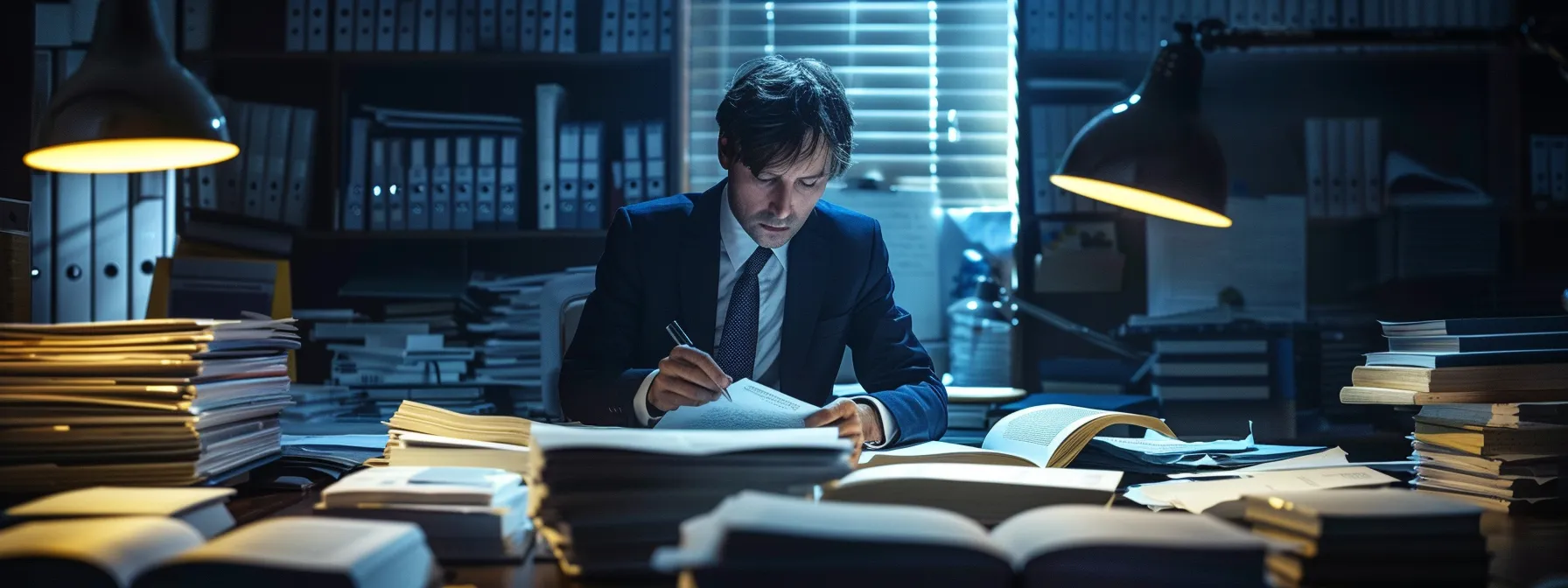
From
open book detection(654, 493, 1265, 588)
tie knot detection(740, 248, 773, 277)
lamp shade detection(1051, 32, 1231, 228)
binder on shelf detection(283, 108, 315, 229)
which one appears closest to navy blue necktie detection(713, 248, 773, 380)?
tie knot detection(740, 248, 773, 277)

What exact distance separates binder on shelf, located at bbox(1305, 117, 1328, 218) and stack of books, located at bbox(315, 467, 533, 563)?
270 centimetres

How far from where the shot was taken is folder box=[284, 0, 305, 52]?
3.12 metres

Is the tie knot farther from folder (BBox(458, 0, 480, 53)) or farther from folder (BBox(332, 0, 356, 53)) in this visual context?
folder (BBox(332, 0, 356, 53))

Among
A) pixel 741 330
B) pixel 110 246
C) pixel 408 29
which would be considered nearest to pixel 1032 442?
pixel 741 330

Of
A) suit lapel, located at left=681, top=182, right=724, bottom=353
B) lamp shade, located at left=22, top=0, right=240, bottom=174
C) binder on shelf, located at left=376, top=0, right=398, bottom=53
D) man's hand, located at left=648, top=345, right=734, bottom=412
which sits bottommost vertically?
man's hand, located at left=648, top=345, right=734, bottom=412

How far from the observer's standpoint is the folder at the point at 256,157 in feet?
9.87

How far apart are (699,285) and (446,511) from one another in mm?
971

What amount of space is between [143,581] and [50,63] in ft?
9.82

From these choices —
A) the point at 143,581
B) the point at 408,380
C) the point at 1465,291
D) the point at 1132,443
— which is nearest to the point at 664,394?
the point at 1132,443

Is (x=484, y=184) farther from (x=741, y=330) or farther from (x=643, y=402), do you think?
(x=643, y=402)

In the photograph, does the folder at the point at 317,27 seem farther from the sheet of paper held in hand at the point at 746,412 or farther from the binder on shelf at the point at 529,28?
the sheet of paper held in hand at the point at 746,412

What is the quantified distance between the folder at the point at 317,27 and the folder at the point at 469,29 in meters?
0.36

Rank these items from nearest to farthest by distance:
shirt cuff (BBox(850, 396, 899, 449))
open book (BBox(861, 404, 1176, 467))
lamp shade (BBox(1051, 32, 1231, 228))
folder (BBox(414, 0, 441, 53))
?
open book (BBox(861, 404, 1176, 467))
lamp shade (BBox(1051, 32, 1231, 228))
shirt cuff (BBox(850, 396, 899, 449))
folder (BBox(414, 0, 441, 53))

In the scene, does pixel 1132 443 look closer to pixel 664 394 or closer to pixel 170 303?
pixel 664 394
